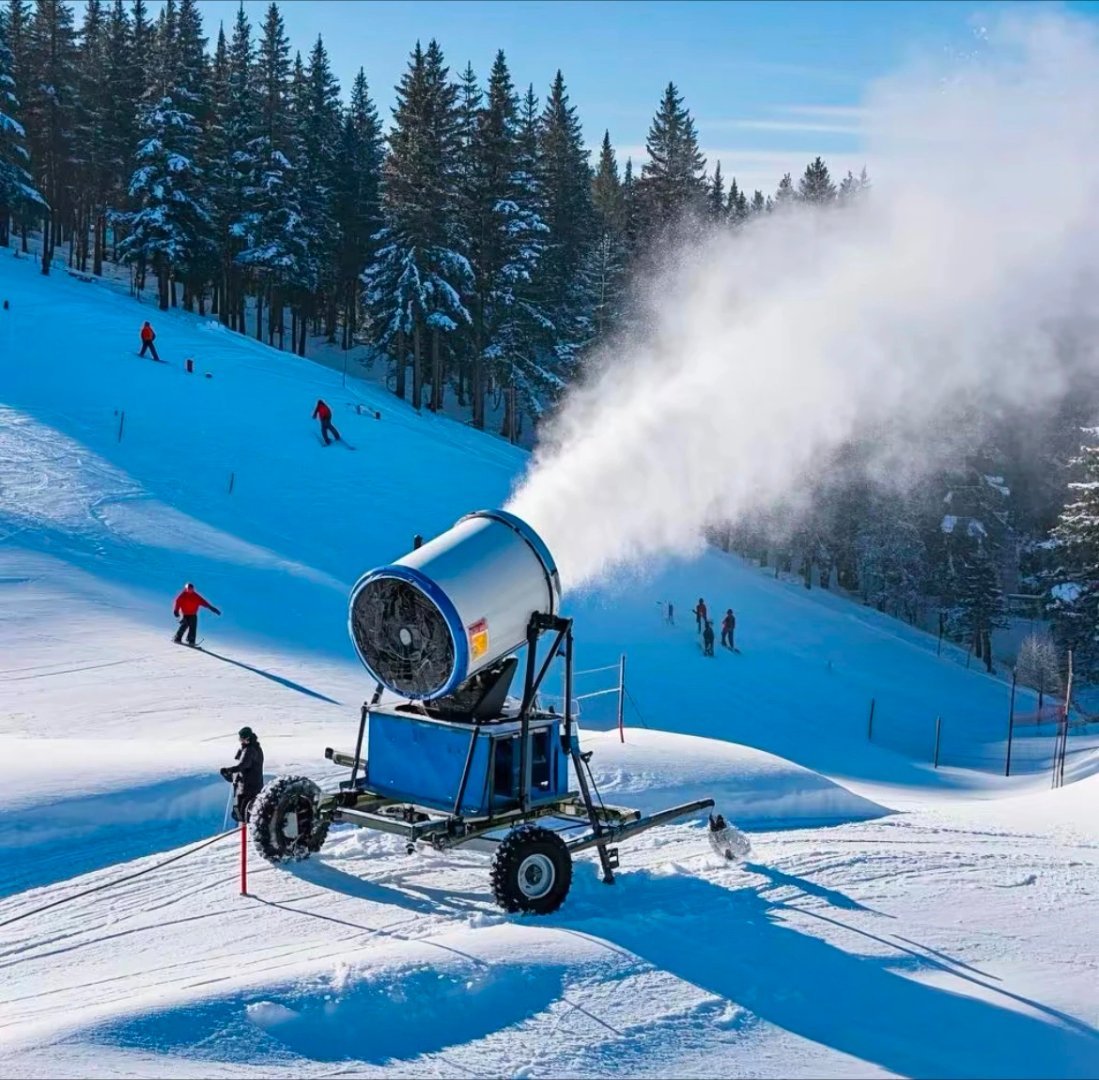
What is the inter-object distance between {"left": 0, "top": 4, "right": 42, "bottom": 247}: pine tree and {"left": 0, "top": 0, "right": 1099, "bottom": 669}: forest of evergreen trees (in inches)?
6.4

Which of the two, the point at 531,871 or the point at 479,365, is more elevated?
the point at 479,365

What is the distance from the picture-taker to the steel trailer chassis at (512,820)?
9.11 m

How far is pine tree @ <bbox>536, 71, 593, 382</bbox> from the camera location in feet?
176

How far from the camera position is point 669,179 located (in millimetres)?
54250

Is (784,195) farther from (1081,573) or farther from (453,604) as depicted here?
(453,604)

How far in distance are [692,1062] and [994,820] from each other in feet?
28.3

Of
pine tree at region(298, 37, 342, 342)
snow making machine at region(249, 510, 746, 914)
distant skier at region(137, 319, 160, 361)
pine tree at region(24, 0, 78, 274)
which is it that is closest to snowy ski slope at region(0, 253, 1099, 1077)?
snow making machine at region(249, 510, 746, 914)

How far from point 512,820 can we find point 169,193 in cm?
4858

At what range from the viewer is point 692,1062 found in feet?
22.4

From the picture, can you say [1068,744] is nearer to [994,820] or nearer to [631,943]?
[994,820]

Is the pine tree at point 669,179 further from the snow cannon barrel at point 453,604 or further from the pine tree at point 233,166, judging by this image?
the snow cannon barrel at point 453,604

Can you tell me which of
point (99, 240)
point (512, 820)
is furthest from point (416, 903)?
point (99, 240)

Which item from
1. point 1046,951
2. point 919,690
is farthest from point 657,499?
point 1046,951

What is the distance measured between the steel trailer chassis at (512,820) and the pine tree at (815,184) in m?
46.2
